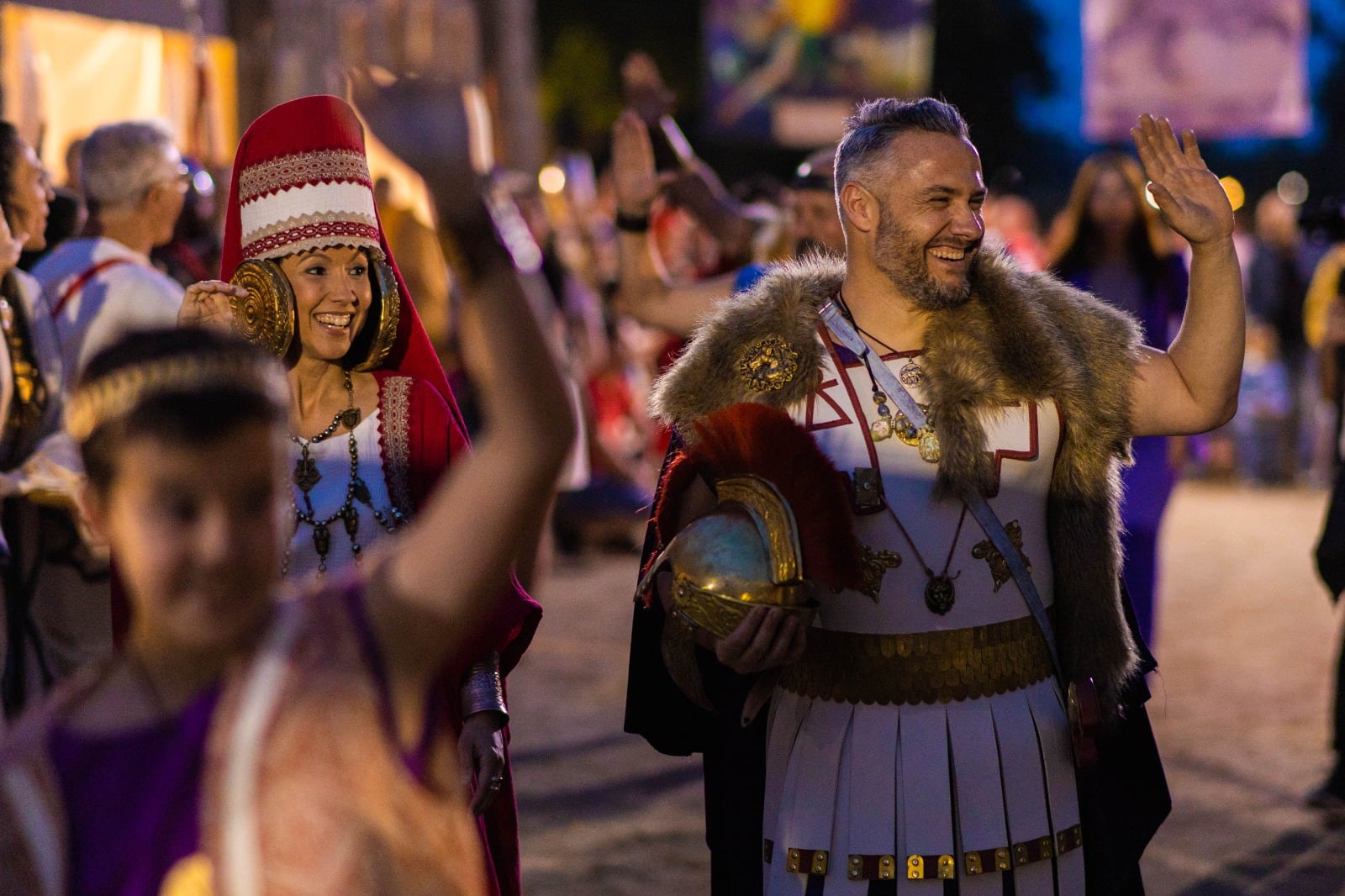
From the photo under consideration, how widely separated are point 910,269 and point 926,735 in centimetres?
90

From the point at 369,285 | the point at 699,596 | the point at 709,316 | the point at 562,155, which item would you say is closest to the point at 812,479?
the point at 699,596

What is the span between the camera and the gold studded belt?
9.82 feet

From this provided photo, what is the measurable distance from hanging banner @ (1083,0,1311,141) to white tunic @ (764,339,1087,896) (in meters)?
9.98

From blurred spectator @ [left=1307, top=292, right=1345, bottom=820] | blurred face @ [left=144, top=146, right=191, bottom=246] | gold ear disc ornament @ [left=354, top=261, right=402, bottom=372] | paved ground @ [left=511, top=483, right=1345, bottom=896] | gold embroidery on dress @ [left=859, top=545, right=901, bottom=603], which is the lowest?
paved ground @ [left=511, top=483, right=1345, bottom=896]

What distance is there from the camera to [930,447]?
9.87ft

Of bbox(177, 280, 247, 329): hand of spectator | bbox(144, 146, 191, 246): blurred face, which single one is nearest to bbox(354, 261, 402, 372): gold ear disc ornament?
bbox(177, 280, 247, 329): hand of spectator

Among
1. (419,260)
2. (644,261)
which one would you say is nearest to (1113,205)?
(644,261)

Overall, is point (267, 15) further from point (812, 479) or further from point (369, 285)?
point (812, 479)

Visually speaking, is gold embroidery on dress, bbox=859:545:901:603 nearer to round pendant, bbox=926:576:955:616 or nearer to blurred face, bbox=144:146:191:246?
round pendant, bbox=926:576:955:616

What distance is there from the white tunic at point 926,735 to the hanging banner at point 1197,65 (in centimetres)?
998

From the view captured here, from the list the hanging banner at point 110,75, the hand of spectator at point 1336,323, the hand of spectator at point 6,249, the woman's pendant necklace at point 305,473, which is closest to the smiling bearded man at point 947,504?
the woman's pendant necklace at point 305,473

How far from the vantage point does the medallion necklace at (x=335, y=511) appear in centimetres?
307

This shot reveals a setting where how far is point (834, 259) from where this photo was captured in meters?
3.46

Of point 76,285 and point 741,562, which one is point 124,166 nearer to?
point 76,285
